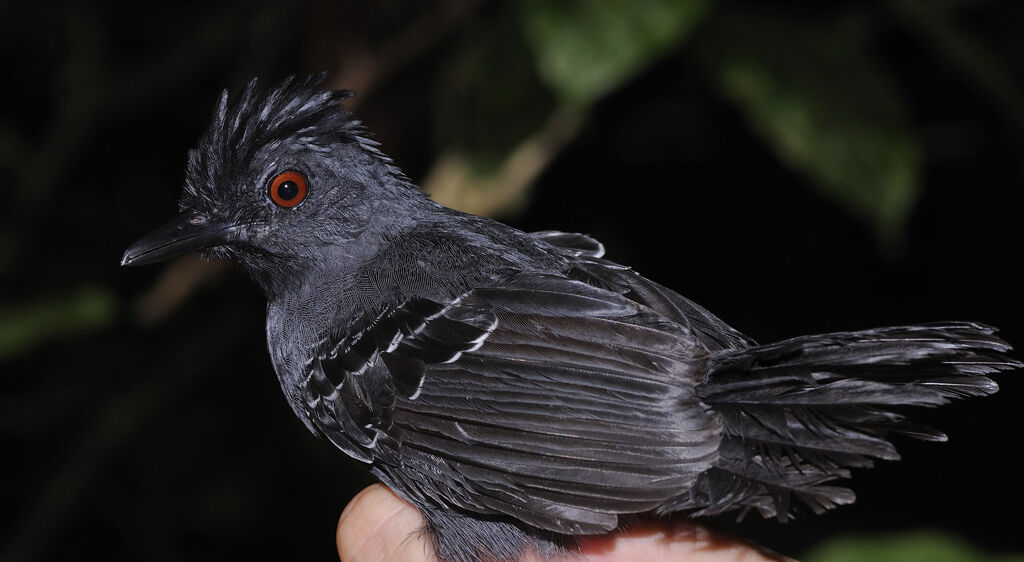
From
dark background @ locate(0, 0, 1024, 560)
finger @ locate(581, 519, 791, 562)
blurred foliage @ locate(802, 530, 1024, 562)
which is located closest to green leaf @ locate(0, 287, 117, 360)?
dark background @ locate(0, 0, 1024, 560)

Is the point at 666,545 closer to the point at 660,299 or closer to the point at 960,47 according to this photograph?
the point at 660,299

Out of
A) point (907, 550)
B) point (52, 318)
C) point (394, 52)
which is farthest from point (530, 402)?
point (394, 52)

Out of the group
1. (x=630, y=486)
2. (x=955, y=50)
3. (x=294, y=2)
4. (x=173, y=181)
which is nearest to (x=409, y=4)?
(x=294, y=2)

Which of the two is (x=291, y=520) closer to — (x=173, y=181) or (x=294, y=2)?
(x=173, y=181)

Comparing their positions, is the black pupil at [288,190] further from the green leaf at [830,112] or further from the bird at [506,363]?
the green leaf at [830,112]

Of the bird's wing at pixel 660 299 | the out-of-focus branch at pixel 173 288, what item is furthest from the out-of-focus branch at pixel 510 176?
the out-of-focus branch at pixel 173 288

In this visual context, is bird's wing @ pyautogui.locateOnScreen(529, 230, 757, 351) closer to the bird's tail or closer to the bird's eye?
the bird's tail

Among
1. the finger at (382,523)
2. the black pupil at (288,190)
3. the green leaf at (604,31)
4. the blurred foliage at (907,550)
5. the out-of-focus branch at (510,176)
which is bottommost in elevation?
the blurred foliage at (907,550)
